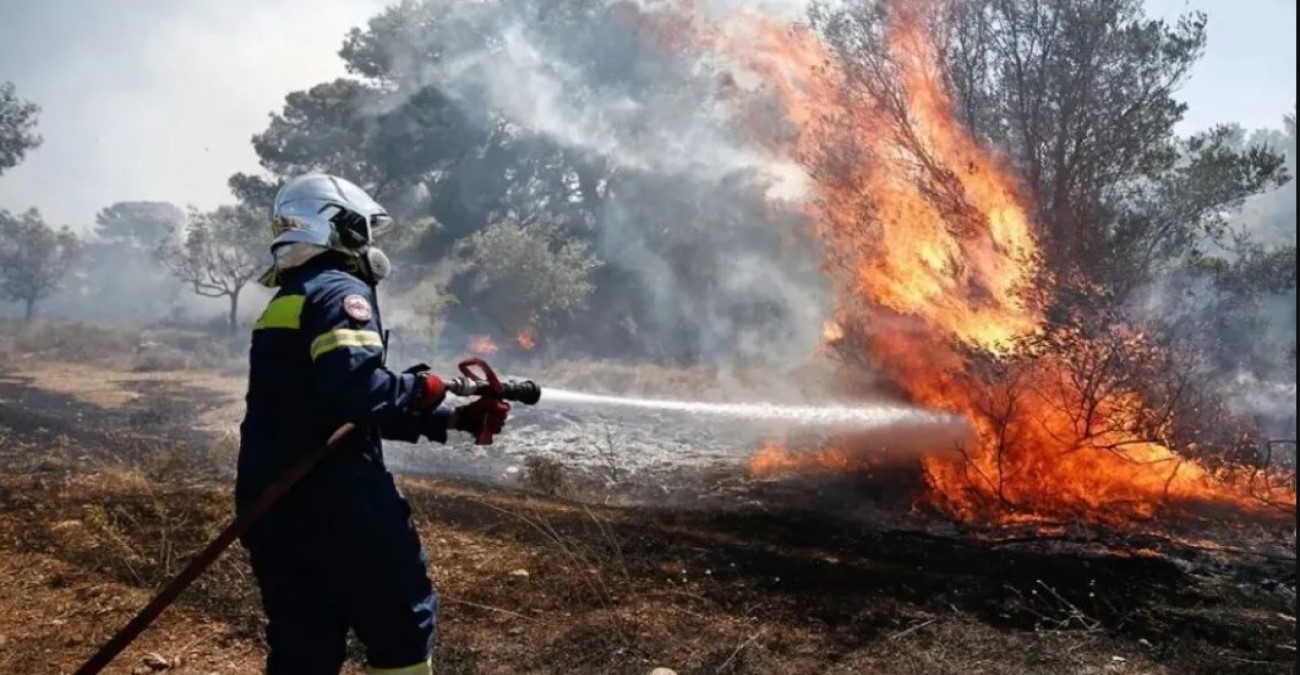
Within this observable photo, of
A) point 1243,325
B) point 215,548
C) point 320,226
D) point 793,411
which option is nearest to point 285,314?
point 320,226

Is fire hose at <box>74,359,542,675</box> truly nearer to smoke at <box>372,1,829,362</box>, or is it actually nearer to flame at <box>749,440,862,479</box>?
flame at <box>749,440,862,479</box>

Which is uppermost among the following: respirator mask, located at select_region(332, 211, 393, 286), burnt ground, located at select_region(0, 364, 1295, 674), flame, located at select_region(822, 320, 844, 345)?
flame, located at select_region(822, 320, 844, 345)

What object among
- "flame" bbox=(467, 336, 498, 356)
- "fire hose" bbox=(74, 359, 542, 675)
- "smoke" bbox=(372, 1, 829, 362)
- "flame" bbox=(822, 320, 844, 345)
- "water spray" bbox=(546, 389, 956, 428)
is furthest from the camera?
"flame" bbox=(467, 336, 498, 356)

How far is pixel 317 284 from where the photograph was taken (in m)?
3.16

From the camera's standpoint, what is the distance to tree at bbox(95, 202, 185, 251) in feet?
235

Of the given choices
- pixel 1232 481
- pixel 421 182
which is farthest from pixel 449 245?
pixel 1232 481

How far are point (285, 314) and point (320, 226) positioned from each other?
19.7 inches

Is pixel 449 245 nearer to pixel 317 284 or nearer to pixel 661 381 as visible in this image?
pixel 661 381

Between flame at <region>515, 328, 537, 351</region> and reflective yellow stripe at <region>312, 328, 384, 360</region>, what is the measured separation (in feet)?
85.5

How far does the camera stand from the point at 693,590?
5262mm

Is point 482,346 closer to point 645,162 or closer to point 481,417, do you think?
point 645,162

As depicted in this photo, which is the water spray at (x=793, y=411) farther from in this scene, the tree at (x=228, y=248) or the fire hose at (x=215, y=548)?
the tree at (x=228, y=248)

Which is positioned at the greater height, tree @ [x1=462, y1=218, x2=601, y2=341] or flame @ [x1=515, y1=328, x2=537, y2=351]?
tree @ [x1=462, y1=218, x2=601, y2=341]

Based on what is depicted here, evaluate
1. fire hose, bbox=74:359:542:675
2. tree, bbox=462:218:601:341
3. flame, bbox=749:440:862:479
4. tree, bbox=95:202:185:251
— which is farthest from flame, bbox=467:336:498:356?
tree, bbox=95:202:185:251
